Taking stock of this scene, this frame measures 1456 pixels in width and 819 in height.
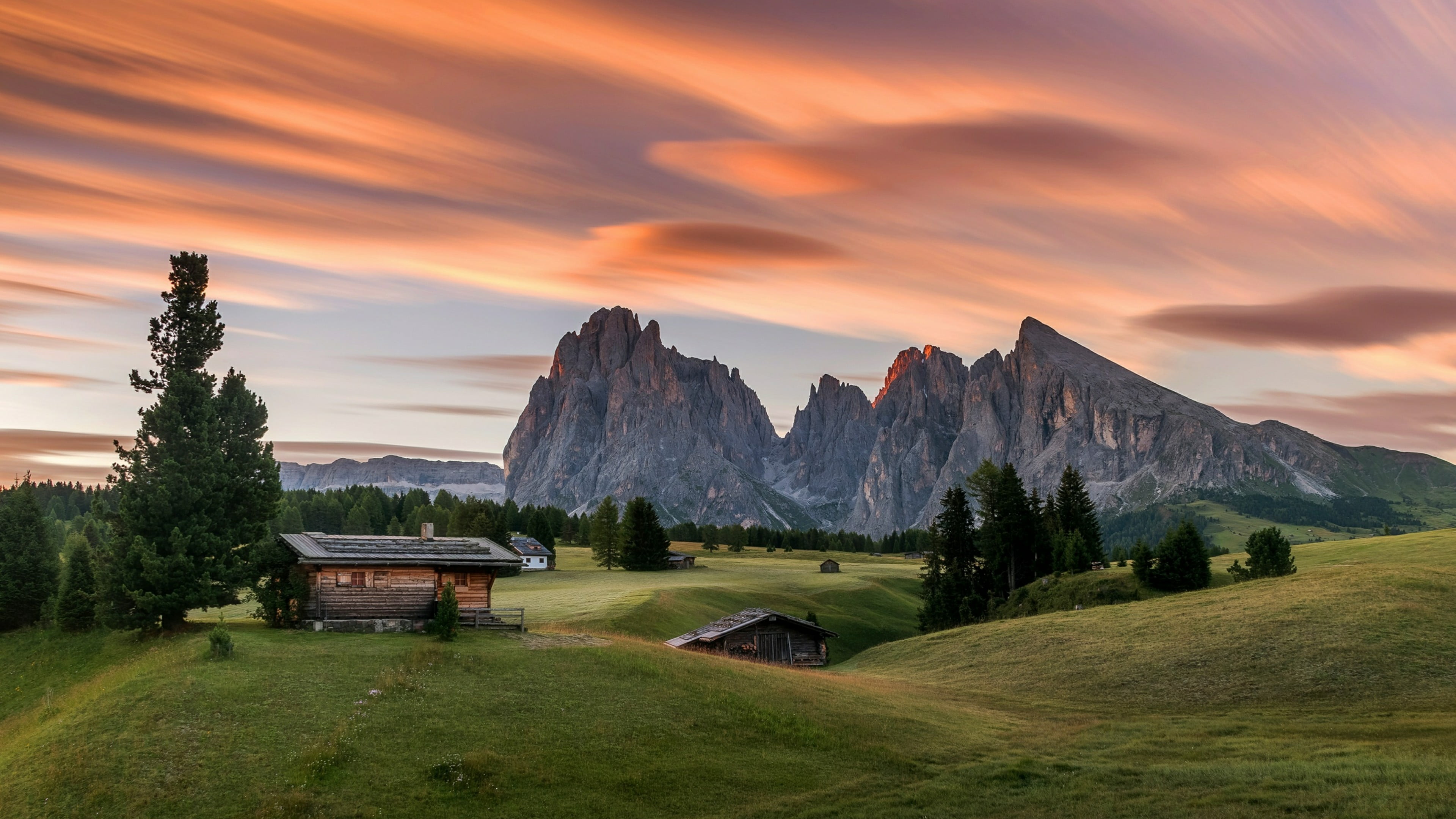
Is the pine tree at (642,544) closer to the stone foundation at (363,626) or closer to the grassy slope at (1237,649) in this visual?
the grassy slope at (1237,649)

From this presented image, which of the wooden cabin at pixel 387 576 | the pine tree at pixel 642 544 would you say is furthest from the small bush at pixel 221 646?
the pine tree at pixel 642 544

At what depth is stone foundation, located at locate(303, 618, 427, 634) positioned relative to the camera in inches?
1608

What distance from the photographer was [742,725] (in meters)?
30.8

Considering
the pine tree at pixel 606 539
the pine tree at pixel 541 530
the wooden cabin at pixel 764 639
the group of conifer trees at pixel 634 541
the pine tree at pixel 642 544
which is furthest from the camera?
the pine tree at pixel 541 530

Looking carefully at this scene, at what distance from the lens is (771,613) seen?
65.6 m

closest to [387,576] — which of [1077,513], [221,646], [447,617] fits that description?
[447,617]

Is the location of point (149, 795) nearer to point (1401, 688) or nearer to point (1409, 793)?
point (1409, 793)

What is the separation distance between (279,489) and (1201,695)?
141 ft

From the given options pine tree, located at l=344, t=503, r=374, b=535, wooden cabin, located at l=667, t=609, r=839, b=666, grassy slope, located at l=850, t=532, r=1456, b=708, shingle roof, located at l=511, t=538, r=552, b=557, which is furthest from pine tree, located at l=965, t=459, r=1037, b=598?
pine tree, located at l=344, t=503, r=374, b=535

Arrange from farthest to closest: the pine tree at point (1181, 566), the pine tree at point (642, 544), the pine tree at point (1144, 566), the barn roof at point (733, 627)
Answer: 1. the pine tree at point (642, 544)
2. the pine tree at point (1144, 566)
3. the pine tree at point (1181, 566)
4. the barn roof at point (733, 627)

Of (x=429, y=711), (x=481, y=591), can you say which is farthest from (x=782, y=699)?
(x=481, y=591)

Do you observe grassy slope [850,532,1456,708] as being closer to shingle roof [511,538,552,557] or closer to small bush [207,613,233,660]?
small bush [207,613,233,660]

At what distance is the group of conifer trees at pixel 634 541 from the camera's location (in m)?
126

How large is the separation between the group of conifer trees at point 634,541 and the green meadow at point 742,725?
78.6 metres
